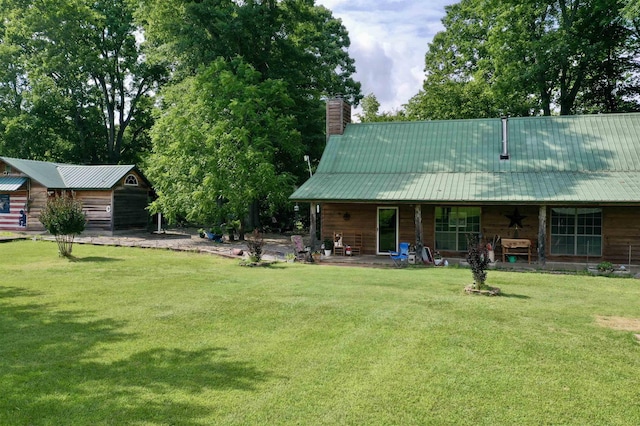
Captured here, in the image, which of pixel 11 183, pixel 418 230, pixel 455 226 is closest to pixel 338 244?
pixel 418 230

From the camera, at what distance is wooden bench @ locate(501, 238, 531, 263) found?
15820mm

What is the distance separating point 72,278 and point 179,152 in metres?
11.0

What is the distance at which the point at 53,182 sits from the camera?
1006 inches

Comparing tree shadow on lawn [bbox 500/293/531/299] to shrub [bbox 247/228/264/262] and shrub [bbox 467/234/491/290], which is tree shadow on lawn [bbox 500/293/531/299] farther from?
shrub [bbox 247/228/264/262]

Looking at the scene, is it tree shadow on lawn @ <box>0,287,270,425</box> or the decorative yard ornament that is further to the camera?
the decorative yard ornament

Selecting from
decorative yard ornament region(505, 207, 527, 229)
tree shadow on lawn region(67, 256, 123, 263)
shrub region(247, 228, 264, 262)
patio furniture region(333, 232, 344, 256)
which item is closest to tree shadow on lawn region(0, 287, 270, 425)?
shrub region(247, 228, 264, 262)

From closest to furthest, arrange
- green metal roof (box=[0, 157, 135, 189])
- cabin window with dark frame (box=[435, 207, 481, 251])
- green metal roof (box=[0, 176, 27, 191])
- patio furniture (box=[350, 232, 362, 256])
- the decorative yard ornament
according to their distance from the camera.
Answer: the decorative yard ornament
cabin window with dark frame (box=[435, 207, 481, 251])
patio furniture (box=[350, 232, 362, 256])
green metal roof (box=[0, 176, 27, 191])
green metal roof (box=[0, 157, 135, 189])

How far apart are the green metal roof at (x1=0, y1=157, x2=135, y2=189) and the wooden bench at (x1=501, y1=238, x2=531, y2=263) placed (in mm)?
19919

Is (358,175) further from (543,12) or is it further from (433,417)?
(543,12)

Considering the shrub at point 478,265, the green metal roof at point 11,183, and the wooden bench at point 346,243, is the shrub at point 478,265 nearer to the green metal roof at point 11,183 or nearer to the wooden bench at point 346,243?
the wooden bench at point 346,243

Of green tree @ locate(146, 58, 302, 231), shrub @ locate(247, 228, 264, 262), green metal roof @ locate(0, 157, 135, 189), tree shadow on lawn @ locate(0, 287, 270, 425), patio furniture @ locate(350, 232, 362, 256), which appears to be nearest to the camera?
tree shadow on lawn @ locate(0, 287, 270, 425)

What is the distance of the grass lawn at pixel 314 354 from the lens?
4.50 m

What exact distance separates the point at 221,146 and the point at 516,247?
1326 centimetres

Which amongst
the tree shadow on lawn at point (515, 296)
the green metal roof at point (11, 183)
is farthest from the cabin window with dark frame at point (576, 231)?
the green metal roof at point (11, 183)
